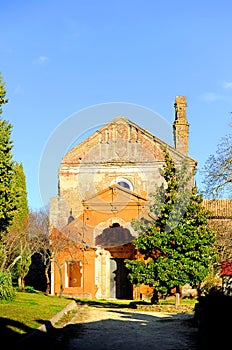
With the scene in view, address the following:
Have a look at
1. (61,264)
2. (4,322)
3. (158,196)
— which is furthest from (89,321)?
(61,264)

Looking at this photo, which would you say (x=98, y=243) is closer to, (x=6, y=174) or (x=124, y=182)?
(x=124, y=182)

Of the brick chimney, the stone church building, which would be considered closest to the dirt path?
the stone church building

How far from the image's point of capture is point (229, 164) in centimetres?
2028

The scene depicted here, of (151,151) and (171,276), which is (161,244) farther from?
(151,151)

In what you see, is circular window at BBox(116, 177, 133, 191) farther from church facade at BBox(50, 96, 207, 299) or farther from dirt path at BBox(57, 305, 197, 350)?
dirt path at BBox(57, 305, 197, 350)

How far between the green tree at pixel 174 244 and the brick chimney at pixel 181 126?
14.9 metres

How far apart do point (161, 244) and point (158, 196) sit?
3.01m

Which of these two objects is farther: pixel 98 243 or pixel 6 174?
pixel 98 243

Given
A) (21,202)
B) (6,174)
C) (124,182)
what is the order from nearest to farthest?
(6,174) → (21,202) → (124,182)

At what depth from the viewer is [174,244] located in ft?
81.2

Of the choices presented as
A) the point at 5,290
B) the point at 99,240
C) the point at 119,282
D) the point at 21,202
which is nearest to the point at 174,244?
the point at 99,240

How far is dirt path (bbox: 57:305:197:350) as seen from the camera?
11094 millimetres

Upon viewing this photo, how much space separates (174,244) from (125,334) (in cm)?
Answer: 1192

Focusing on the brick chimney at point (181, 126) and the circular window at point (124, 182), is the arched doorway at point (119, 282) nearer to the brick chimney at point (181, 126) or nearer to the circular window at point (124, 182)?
the circular window at point (124, 182)
